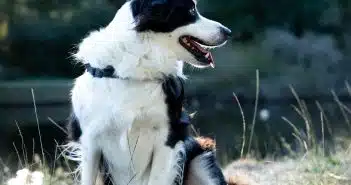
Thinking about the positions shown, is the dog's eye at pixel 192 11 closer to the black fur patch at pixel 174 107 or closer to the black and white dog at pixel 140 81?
the black and white dog at pixel 140 81

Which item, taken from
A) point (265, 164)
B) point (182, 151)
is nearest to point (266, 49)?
point (265, 164)

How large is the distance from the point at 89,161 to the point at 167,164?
41 centimetres

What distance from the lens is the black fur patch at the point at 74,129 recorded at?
367 cm

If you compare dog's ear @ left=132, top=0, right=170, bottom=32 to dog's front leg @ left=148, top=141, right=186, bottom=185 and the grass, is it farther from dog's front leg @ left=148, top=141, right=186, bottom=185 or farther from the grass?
the grass

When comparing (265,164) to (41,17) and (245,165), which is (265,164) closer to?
(245,165)

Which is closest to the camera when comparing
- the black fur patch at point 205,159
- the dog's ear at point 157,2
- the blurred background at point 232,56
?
the dog's ear at point 157,2

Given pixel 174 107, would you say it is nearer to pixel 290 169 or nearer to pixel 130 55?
pixel 130 55

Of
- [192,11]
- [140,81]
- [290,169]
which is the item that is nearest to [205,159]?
[140,81]

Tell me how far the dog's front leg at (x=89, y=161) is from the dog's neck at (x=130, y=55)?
41 cm

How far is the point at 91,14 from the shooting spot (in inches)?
630

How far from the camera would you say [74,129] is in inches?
146

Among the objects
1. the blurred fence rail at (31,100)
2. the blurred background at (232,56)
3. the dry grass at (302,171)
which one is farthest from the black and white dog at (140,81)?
the blurred fence rail at (31,100)

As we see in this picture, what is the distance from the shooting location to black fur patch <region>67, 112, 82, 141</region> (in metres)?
3.67

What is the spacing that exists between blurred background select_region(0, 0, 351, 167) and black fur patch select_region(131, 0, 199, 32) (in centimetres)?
892
